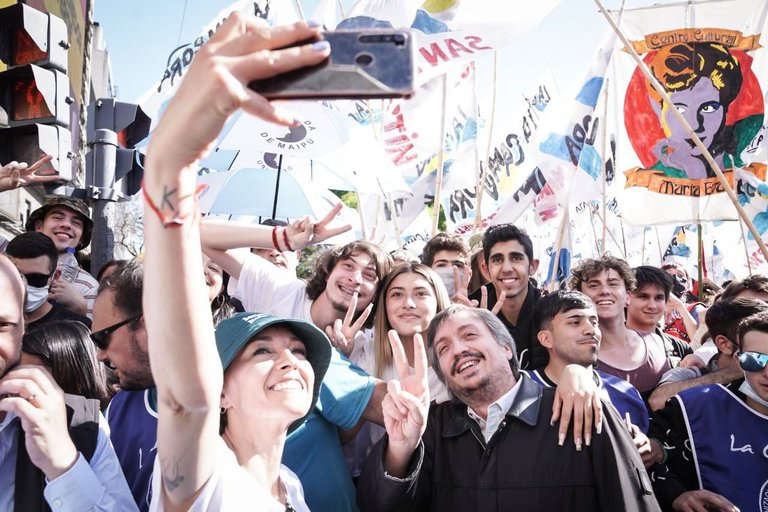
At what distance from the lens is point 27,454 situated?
1.66m

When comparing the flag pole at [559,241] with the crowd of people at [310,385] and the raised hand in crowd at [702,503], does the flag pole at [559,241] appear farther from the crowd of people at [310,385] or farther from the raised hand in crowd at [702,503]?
the raised hand in crowd at [702,503]

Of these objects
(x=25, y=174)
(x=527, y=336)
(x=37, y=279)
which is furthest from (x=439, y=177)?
(x=37, y=279)

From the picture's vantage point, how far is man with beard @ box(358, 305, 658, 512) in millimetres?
2061

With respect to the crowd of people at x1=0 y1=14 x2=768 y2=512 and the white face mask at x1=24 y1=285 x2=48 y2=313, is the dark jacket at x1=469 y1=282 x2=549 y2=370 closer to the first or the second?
the crowd of people at x1=0 y1=14 x2=768 y2=512

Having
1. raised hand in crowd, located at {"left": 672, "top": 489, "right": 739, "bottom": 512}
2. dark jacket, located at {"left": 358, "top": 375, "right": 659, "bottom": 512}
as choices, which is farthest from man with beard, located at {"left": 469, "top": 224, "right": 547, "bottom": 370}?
dark jacket, located at {"left": 358, "top": 375, "right": 659, "bottom": 512}

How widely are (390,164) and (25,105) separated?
14.1 ft

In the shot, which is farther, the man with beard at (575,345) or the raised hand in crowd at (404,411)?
the man with beard at (575,345)

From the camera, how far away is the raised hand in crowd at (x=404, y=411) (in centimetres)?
203

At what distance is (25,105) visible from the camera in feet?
11.9

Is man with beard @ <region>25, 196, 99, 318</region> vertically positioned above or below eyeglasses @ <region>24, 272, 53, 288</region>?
above

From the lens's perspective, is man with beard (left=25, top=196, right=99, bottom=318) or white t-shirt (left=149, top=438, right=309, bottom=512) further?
man with beard (left=25, top=196, right=99, bottom=318)

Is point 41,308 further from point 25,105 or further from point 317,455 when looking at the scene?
point 317,455

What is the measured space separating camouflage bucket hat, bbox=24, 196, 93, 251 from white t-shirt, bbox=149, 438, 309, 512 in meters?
3.45

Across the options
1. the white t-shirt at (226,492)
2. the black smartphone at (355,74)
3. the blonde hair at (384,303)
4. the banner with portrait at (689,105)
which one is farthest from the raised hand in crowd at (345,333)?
the banner with portrait at (689,105)
